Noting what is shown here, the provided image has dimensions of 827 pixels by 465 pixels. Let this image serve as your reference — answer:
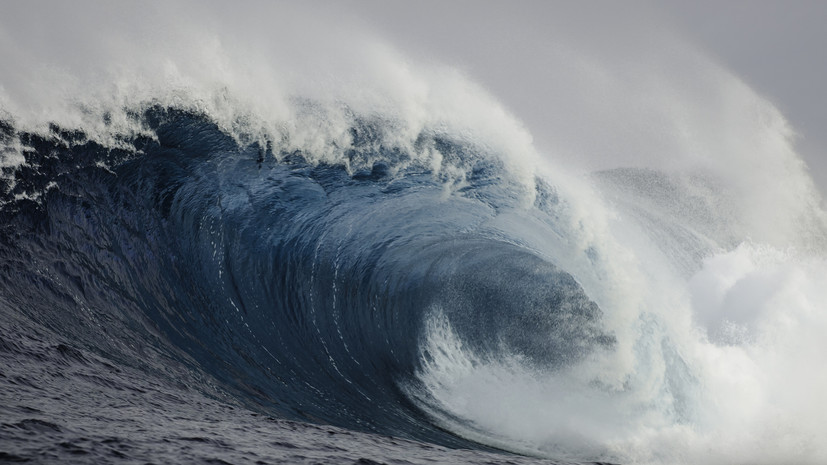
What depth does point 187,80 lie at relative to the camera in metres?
8.59

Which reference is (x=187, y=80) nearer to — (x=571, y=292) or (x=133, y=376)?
(x=133, y=376)

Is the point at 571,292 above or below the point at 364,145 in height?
below

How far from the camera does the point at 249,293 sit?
24.9 feet

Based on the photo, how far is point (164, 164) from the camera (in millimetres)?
8406

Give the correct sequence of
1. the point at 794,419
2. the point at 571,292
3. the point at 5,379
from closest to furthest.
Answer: the point at 5,379 < the point at 794,419 < the point at 571,292

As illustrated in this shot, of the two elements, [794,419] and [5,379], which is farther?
[794,419]

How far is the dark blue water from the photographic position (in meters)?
4.22

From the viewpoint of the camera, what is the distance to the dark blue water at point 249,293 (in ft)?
13.8

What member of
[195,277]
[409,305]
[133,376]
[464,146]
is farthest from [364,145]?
[133,376]

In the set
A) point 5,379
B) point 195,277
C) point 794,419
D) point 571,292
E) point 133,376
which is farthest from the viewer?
point 571,292

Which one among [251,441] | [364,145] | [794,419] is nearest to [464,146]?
[364,145]

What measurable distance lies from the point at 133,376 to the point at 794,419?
6.18m

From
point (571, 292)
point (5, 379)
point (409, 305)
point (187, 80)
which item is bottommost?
point (5, 379)

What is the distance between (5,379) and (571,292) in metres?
6.33
